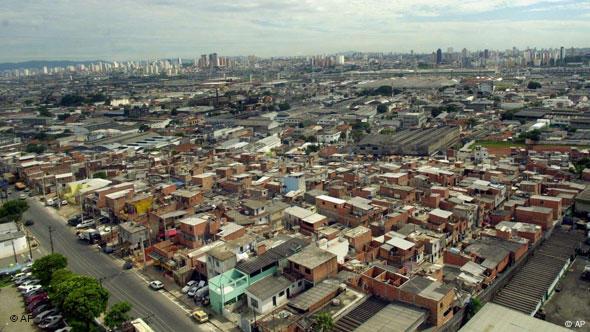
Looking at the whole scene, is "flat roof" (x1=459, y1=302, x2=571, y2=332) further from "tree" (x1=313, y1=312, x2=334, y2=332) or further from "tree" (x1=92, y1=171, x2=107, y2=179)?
"tree" (x1=92, y1=171, x2=107, y2=179)

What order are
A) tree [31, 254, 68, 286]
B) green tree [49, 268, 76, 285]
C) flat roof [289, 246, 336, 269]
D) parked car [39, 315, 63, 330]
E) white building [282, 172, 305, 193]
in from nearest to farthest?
parked car [39, 315, 63, 330]
flat roof [289, 246, 336, 269]
green tree [49, 268, 76, 285]
tree [31, 254, 68, 286]
white building [282, 172, 305, 193]

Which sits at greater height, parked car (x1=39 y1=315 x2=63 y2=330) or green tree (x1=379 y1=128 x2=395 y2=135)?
green tree (x1=379 y1=128 x2=395 y2=135)

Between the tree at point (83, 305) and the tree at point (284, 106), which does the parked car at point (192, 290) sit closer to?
the tree at point (83, 305)

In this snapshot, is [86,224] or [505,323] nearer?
[505,323]

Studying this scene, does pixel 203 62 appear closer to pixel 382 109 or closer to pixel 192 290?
pixel 382 109

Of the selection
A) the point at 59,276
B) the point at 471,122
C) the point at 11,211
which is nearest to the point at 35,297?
the point at 59,276

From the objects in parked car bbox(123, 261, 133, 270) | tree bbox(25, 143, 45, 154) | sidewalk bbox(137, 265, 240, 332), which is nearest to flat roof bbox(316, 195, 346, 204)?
sidewalk bbox(137, 265, 240, 332)

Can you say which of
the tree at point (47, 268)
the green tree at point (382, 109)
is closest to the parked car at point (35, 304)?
the tree at point (47, 268)
